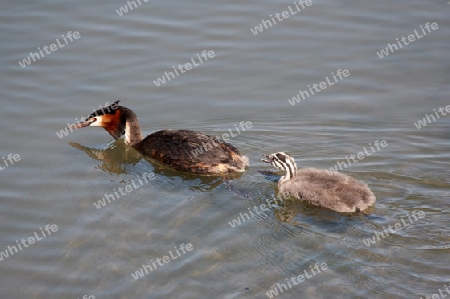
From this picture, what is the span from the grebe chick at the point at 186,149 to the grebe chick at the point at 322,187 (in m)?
0.56

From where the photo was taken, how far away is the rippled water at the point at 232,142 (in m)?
7.09

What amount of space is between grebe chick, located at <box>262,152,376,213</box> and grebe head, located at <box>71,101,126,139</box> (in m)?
2.53

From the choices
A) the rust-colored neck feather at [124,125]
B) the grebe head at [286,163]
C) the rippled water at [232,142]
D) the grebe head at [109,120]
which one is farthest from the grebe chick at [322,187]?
the grebe head at [109,120]

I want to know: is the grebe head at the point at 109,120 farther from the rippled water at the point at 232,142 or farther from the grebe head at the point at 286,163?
the grebe head at the point at 286,163

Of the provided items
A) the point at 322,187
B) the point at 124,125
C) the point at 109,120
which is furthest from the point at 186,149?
the point at 322,187

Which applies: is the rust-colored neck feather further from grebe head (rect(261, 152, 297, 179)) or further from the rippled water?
grebe head (rect(261, 152, 297, 179))

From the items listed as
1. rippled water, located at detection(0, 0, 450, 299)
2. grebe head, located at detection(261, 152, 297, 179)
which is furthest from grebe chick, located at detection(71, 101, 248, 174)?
grebe head, located at detection(261, 152, 297, 179)

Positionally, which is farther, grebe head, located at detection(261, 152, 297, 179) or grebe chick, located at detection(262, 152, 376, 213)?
grebe head, located at detection(261, 152, 297, 179)

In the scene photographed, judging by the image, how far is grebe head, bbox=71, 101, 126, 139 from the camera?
10195mm

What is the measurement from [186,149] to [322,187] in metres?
1.96

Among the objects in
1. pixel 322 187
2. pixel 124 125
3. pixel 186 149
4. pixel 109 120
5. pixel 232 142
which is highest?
pixel 109 120

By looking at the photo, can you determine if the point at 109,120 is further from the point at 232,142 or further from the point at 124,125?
the point at 232,142

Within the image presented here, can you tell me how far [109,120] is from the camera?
10312 mm

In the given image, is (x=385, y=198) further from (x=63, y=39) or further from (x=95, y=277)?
(x=63, y=39)
